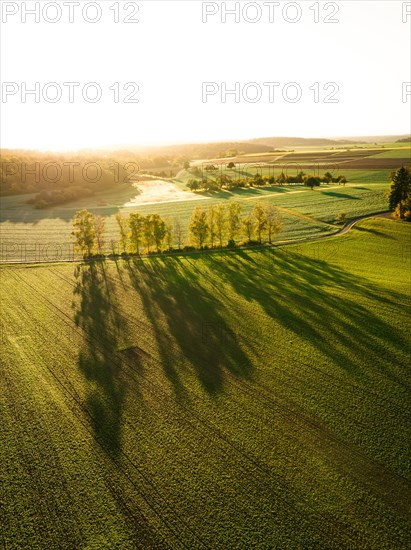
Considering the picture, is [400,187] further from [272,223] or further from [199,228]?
[199,228]

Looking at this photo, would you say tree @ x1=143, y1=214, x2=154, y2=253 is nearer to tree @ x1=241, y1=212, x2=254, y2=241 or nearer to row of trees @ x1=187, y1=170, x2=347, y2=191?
tree @ x1=241, y1=212, x2=254, y2=241

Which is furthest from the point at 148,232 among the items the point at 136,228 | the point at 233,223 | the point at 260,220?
the point at 260,220

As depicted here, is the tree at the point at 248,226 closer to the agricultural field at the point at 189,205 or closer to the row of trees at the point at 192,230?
the row of trees at the point at 192,230

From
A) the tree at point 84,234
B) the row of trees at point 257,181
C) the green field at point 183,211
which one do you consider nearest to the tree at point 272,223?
the green field at point 183,211

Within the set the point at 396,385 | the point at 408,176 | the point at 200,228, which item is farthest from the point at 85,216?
the point at 408,176

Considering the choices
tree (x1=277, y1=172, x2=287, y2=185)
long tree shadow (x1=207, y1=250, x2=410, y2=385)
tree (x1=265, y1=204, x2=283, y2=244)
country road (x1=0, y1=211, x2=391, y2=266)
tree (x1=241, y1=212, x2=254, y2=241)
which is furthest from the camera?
tree (x1=277, y1=172, x2=287, y2=185)

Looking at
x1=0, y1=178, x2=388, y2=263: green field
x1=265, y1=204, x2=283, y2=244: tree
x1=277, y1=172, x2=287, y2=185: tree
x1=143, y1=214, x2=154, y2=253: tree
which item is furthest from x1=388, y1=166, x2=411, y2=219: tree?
x1=143, y1=214, x2=154, y2=253: tree
